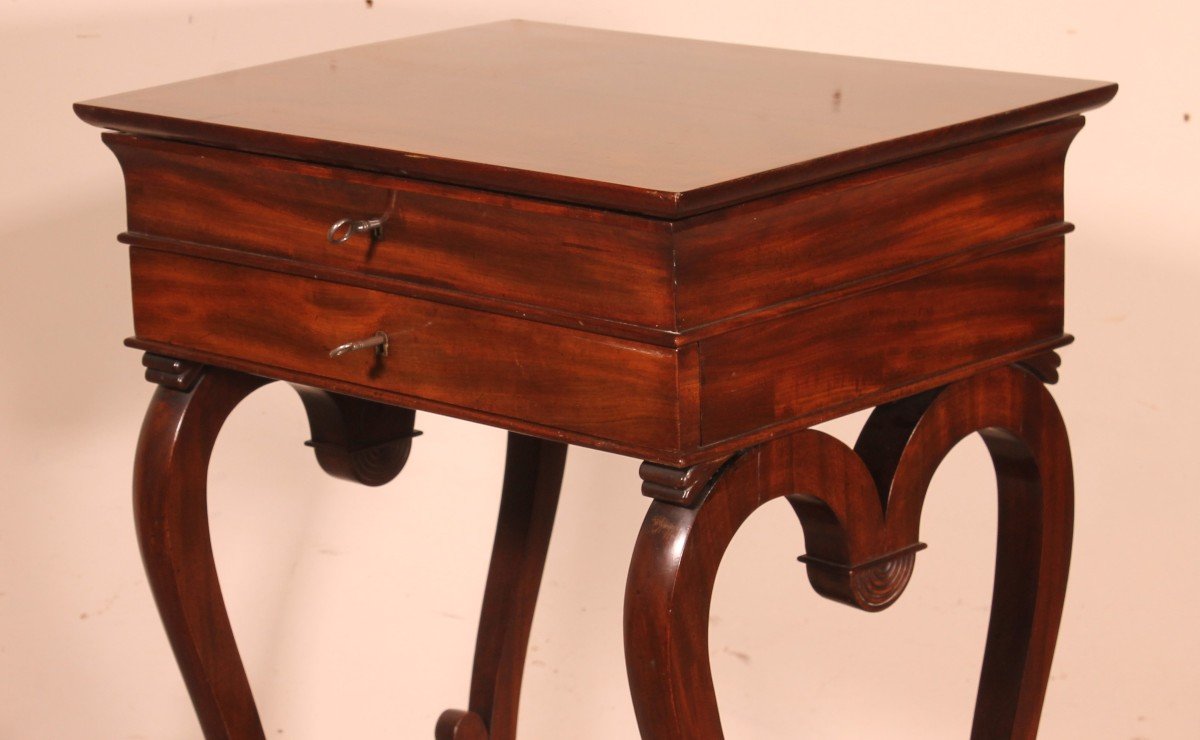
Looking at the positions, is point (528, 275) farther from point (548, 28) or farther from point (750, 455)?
point (548, 28)

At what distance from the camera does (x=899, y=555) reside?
5.57 ft

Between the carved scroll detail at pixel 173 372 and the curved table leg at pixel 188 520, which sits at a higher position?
Answer: the carved scroll detail at pixel 173 372

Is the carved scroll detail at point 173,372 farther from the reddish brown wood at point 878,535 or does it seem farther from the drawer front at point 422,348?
the reddish brown wood at point 878,535

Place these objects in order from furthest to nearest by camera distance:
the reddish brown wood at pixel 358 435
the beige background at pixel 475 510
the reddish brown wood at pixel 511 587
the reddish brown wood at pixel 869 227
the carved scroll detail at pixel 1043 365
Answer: the beige background at pixel 475 510 < the reddish brown wood at pixel 511 587 < the reddish brown wood at pixel 358 435 < the carved scroll detail at pixel 1043 365 < the reddish brown wood at pixel 869 227

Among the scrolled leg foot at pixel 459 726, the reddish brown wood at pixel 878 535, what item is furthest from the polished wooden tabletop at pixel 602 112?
the scrolled leg foot at pixel 459 726

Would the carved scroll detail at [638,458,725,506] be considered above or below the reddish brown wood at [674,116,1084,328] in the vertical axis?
below

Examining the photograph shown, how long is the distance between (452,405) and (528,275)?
0.44 feet

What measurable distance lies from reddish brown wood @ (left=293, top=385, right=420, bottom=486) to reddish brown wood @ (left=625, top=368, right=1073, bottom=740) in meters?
0.50

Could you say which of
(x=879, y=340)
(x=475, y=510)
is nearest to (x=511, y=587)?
(x=475, y=510)

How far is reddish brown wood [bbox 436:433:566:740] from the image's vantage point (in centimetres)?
218

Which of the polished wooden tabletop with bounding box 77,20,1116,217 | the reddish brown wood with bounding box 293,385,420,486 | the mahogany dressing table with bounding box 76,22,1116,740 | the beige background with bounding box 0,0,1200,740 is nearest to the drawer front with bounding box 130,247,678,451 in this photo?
the mahogany dressing table with bounding box 76,22,1116,740

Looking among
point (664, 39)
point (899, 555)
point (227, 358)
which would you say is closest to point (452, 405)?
point (227, 358)

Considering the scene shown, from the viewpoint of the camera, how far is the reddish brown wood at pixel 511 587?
218 centimetres

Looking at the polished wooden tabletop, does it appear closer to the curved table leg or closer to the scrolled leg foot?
the curved table leg
